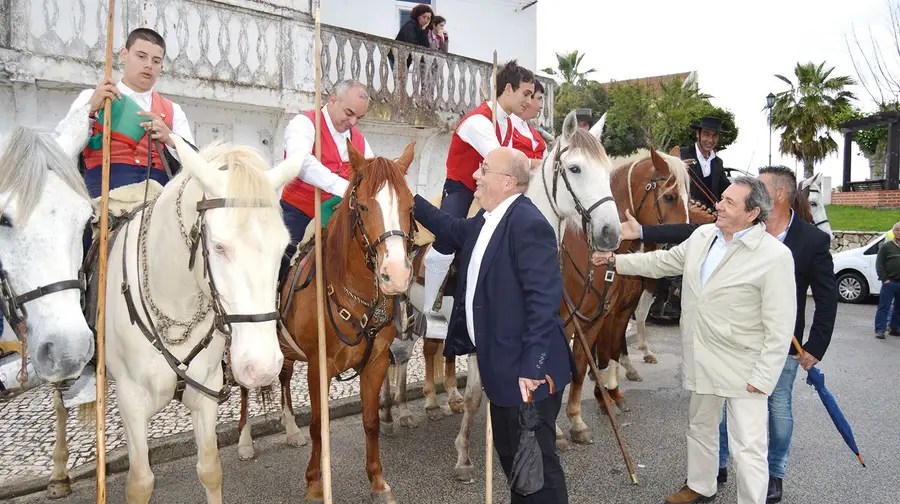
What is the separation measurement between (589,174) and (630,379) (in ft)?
13.8

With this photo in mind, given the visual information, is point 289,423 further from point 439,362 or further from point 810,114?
point 810,114

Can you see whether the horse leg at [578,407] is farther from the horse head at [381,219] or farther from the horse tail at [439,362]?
the horse head at [381,219]

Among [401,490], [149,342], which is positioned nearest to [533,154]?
[401,490]

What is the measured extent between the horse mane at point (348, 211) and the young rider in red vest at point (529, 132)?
5.73 ft

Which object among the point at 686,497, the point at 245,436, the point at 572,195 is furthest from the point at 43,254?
the point at 686,497

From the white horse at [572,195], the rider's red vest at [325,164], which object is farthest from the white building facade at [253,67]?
the rider's red vest at [325,164]

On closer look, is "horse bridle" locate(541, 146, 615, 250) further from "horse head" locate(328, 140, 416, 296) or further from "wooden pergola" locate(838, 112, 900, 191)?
"wooden pergola" locate(838, 112, 900, 191)

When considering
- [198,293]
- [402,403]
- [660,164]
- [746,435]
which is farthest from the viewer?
[402,403]

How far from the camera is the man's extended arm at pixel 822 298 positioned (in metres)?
4.16

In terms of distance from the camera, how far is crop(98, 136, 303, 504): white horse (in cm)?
263

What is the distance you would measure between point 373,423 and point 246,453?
157cm

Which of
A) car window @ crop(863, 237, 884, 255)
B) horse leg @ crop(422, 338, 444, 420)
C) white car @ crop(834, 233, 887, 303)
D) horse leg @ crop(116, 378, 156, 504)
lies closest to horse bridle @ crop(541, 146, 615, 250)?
horse leg @ crop(422, 338, 444, 420)

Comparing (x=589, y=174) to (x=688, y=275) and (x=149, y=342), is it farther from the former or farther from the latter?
(x=149, y=342)

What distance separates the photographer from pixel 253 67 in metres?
11.1
